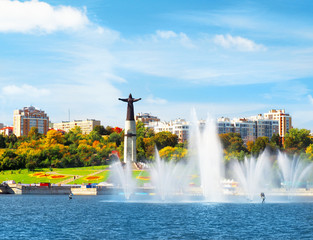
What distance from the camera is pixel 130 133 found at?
128 meters

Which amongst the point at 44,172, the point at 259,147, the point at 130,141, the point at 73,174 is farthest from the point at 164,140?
the point at 73,174

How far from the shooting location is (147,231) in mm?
46500

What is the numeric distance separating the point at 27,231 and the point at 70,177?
75.2 m

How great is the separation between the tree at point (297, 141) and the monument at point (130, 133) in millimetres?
39646

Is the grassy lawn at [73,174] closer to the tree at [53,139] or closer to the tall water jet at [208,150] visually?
the tree at [53,139]

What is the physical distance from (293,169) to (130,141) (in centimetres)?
3520

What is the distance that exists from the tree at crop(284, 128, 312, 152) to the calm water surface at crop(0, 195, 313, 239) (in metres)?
80.8

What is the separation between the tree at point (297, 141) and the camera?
14999 centimetres

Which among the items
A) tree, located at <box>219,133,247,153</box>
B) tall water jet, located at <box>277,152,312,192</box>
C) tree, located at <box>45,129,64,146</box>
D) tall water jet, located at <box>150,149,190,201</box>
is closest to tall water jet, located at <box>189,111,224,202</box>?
tall water jet, located at <box>150,149,190,201</box>

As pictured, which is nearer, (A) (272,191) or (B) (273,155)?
(A) (272,191)

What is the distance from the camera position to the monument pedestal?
12850 cm

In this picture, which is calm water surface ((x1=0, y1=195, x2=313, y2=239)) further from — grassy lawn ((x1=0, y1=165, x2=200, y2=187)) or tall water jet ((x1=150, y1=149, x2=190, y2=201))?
grassy lawn ((x1=0, y1=165, x2=200, y2=187))

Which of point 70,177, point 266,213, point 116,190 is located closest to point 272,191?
point 116,190

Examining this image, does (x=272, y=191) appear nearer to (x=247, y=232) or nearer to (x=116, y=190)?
(x=116, y=190)
